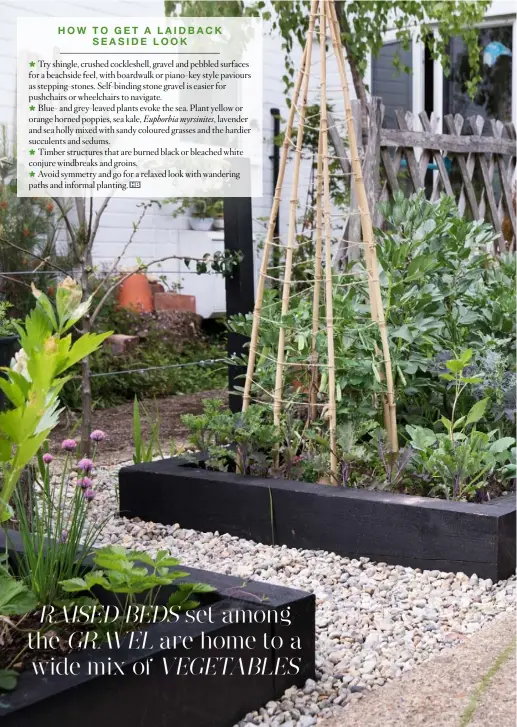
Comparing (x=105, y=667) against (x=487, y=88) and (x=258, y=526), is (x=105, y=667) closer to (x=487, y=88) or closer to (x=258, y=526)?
(x=258, y=526)

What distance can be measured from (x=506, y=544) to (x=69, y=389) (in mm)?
3266

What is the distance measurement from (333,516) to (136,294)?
3.80 m

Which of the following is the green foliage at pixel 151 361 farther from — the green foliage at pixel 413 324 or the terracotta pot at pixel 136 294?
the green foliage at pixel 413 324

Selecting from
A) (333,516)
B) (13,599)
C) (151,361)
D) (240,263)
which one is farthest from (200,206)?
(13,599)

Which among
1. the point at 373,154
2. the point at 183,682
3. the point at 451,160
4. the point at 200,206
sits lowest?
the point at 183,682

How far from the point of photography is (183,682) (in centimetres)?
167

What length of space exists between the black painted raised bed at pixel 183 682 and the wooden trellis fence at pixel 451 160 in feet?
10.4

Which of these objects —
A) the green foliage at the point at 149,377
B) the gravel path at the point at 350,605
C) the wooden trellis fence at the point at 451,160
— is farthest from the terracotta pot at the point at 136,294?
the gravel path at the point at 350,605

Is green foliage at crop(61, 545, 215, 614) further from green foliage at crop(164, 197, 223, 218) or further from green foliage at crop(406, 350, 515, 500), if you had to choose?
green foliage at crop(164, 197, 223, 218)

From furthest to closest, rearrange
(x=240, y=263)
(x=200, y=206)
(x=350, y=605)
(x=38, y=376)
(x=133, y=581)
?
(x=200, y=206)
(x=240, y=263)
(x=350, y=605)
(x=133, y=581)
(x=38, y=376)

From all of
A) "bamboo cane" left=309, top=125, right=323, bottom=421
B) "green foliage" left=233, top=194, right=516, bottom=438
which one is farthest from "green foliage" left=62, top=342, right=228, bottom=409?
"bamboo cane" left=309, top=125, right=323, bottom=421

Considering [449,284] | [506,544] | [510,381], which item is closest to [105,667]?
[506,544]

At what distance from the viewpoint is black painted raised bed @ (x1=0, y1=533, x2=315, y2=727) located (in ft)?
4.88

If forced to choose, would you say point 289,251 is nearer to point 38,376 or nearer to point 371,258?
point 371,258
